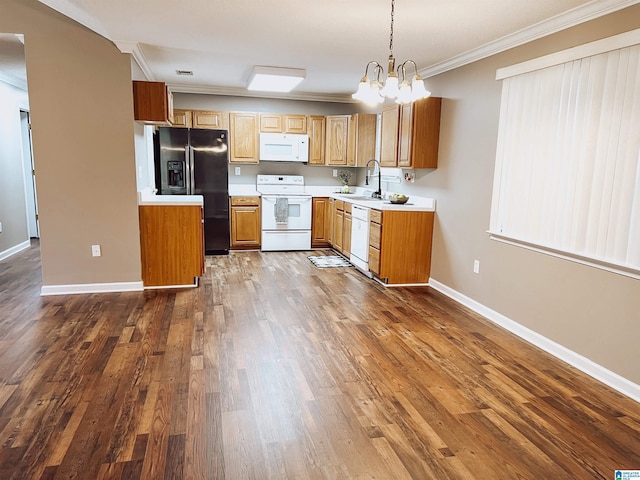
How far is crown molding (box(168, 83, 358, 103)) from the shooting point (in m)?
6.46

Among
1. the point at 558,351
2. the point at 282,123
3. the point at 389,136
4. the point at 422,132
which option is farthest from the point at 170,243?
the point at 558,351

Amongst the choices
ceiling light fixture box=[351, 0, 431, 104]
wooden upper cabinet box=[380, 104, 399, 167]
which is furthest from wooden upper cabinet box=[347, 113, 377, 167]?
ceiling light fixture box=[351, 0, 431, 104]

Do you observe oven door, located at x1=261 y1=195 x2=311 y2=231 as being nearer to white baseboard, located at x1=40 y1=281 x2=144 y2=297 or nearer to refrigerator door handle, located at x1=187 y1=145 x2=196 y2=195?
refrigerator door handle, located at x1=187 y1=145 x2=196 y2=195

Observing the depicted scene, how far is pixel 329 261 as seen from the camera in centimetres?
611

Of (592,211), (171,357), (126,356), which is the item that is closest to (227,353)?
(171,357)

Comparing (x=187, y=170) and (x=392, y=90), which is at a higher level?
(x=392, y=90)

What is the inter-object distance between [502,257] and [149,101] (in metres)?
3.63

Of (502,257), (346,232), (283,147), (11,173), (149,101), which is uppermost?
(149,101)

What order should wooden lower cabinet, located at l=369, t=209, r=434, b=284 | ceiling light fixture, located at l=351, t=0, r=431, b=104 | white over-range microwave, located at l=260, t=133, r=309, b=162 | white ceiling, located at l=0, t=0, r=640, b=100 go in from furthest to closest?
white over-range microwave, located at l=260, t=133, r=309, b=162, wooden lower cabinet, located at l=369, t=209, r=434, b=284, white ceiling, located at l=0, t=0, r=640, b=100, ceiling light fixture, located at l=351, t=0, r=431, b=104

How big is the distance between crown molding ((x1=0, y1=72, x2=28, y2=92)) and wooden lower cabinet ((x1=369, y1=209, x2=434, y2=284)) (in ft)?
16.8

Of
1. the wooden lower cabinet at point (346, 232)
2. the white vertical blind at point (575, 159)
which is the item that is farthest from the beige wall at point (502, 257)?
the wooden lower cabinet at point (346, 232)

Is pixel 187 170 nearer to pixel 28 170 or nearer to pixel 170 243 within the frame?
pixel 170 243

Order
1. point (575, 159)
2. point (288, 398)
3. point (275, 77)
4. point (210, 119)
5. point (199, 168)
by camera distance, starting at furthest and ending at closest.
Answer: point (210, 119) < point (199, 168) < point (275, 77) < point (575, 159) < point (288, 398)

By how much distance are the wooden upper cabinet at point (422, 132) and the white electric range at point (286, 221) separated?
2306mm
